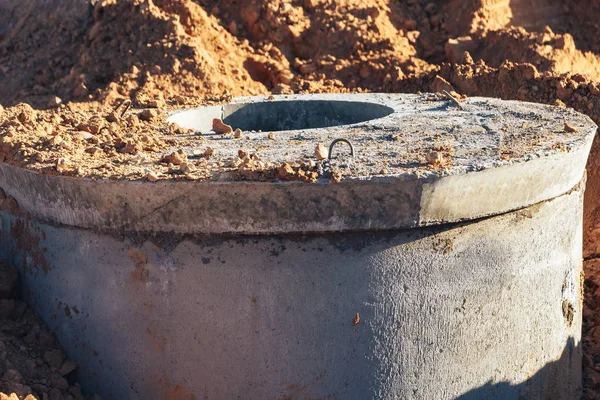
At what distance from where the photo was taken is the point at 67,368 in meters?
4.04

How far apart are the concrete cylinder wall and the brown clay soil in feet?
12.5

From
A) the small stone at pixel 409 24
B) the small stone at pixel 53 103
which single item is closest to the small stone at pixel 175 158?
the small stone at pixel 53 103

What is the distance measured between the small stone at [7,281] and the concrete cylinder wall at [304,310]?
1.06ft

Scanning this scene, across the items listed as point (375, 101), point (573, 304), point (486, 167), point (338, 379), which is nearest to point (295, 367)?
point (338, 379)

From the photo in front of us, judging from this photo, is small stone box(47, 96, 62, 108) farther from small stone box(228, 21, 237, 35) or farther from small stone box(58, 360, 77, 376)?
small stone box(58, 360, 77, 376)

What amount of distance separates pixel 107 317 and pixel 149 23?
5.92m

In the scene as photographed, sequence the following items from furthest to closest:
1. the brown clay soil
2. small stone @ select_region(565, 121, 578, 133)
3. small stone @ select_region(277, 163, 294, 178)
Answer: the brown clay soil
small stone @ select_region(565, 121, 578, 133)
small stone @ select_region(277, 163, 294, 178)

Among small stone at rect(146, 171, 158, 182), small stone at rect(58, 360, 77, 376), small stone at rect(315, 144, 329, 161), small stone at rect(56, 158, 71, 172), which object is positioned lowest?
small stone at rect(58, 360, 77, 376)

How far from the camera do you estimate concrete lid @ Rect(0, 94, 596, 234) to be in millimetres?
3525

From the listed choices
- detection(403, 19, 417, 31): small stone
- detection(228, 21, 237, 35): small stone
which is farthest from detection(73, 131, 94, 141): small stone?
detection(403, 19, 417, 31): small stone

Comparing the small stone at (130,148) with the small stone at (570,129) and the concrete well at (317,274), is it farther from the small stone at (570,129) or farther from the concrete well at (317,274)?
the small stone at (570,129)

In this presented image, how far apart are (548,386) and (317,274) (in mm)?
1513

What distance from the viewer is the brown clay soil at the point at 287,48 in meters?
8.52

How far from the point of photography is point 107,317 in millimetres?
3881
